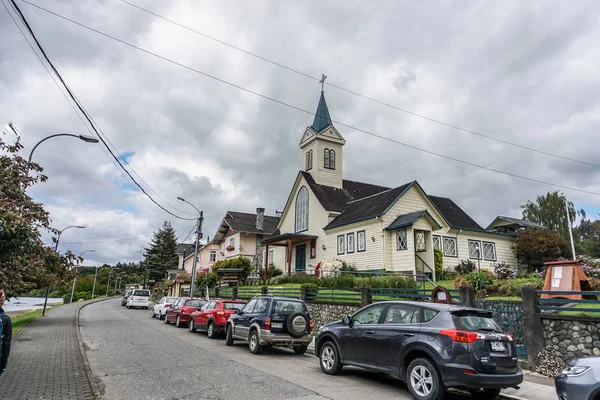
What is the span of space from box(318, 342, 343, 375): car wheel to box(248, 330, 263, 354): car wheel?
278 centimetres

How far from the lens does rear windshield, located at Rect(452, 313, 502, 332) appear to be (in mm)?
6520

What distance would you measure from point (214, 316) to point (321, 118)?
24.3 m

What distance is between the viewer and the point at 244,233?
43.4 meters

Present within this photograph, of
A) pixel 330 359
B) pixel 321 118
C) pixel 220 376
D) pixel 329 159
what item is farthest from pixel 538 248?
pixel 220 376

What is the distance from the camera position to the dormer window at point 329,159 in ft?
113

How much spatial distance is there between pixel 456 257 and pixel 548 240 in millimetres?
6580

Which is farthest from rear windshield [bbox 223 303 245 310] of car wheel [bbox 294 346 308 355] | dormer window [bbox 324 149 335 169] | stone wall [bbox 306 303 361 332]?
dormer window [bbox 324 149 335 169]

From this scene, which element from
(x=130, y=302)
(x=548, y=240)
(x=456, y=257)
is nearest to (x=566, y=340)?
(x=456, y=257)

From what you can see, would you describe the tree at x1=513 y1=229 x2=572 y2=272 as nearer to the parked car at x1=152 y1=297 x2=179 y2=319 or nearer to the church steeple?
the church steeple

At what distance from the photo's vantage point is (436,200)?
33.4 m

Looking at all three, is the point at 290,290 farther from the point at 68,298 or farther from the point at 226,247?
the point at 68,298

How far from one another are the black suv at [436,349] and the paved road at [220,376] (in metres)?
0.56

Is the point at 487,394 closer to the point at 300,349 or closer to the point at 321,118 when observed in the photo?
the point at 300,349

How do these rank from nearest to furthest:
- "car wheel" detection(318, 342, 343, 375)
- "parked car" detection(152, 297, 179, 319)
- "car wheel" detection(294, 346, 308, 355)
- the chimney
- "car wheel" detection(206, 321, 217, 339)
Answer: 1. "car wheel" detection(318, 342, 343, 375)
2. "car wheel" detection(294, 346, 308, 355)
3. "car wheel" detection(206, 321, 217, 339)
4. "parked car" detection(152, 297, 179, 319)
5. the chimney
